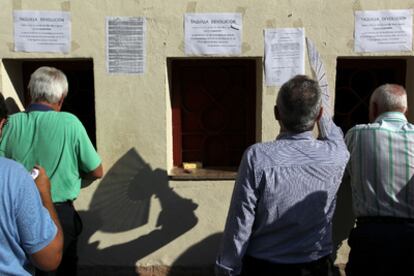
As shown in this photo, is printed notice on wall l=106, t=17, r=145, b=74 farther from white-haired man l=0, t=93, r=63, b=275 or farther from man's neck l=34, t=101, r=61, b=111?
white-haired man l=0, t=93, r=63, b=275

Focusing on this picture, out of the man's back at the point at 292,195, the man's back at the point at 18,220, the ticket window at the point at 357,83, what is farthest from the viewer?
the ticket window at the point at 357,83

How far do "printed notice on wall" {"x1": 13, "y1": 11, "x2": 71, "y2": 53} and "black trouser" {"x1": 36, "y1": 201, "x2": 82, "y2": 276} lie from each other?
132 cm

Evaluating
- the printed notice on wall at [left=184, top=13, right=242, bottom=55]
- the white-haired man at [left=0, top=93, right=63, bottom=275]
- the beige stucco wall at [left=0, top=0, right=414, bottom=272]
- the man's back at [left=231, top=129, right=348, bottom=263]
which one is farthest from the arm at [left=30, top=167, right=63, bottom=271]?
the printed notice on wall at [left=184, top=13, right=242, bottom=55]

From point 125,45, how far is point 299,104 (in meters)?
1.98

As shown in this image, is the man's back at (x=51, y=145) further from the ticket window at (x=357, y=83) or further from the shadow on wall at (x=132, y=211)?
the ticket window at (x=357, y=83)

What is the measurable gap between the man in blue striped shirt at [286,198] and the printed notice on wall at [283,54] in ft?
4.90

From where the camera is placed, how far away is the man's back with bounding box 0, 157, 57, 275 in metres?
1.59

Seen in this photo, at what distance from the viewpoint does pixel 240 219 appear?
77.8 inches

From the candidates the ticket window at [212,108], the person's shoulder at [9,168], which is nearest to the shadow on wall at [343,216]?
the ticket window at [212,108]

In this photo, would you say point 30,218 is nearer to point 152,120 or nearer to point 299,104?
point 299,104

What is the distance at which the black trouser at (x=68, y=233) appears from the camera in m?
2.91

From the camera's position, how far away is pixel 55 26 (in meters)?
3.50

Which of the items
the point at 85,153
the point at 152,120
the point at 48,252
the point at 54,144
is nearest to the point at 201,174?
the point at 152,120

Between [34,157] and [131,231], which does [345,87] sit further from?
[34,157]
